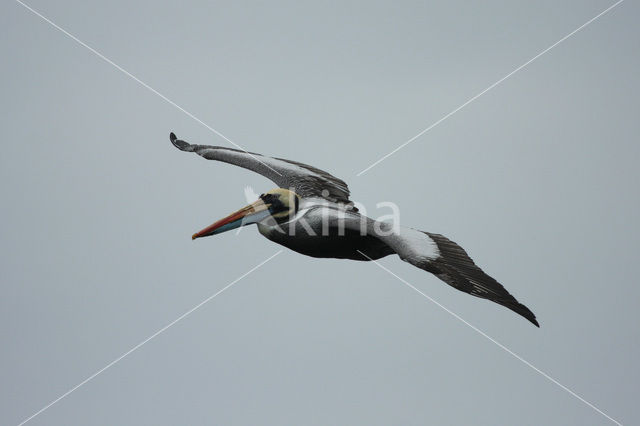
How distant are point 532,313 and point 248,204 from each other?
482 cm

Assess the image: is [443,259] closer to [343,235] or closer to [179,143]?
[343,235]

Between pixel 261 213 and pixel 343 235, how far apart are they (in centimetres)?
136

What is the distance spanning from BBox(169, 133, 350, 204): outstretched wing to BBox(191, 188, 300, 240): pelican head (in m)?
1.40

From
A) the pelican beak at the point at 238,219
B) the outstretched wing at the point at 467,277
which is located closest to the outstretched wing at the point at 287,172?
the pelican beak at the point at 238,219

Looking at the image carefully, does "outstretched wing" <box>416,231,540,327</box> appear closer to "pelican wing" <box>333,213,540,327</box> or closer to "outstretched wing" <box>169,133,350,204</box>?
"pelican wing" <box>333,213,540,327</box>

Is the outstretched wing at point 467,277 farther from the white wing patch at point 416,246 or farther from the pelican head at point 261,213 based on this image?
the pelican head at point 261,213

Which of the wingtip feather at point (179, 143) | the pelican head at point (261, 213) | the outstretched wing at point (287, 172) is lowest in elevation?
the pelican head at point (261, 213)

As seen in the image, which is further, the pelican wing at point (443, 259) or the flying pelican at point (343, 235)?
the flying pelican at point (343, 235)

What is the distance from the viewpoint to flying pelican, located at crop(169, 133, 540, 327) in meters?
11.4

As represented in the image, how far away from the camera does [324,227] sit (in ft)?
42.1

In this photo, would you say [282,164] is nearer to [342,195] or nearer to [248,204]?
[342,195]

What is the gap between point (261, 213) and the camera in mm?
13203

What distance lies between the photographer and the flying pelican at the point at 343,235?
11.4m

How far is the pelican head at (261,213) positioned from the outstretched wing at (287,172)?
140cm
